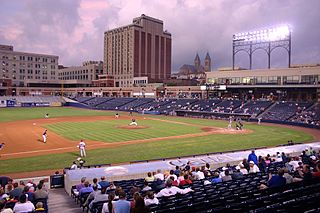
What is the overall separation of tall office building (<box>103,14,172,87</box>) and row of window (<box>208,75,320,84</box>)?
66492mm

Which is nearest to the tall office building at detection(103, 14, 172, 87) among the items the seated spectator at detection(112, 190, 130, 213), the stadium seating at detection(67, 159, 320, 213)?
the stadium seating at detection(67, 159, 320, 213)

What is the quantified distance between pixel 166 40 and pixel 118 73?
116 ft

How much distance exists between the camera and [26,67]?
129375 mm

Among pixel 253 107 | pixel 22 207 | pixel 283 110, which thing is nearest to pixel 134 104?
pixel 253 107

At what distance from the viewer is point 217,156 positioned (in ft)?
68.9

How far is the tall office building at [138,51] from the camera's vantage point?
150 m

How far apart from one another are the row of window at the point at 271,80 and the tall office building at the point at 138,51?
66492 millimetres

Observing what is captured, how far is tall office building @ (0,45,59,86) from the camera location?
12362 centimetres

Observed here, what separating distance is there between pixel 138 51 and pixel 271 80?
3678 inches

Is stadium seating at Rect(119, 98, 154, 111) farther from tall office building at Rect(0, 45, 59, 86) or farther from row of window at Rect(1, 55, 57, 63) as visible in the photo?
row of window at Rect(1, 55, 57, 63)

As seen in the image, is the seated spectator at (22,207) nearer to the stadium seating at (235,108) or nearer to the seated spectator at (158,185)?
the seated spectator at (158,185)

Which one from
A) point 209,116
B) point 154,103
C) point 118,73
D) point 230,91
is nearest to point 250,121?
point 209,116

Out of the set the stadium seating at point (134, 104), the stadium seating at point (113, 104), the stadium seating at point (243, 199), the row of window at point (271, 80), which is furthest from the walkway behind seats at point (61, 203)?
the stadium seating at point (113, 104)

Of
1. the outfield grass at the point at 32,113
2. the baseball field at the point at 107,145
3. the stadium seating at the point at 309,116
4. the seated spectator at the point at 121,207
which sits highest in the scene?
the seated spectator at the point at 121,207
